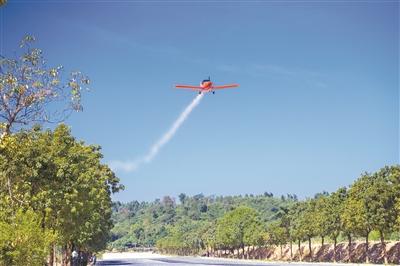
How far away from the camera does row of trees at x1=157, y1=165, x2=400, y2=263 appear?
78688mm

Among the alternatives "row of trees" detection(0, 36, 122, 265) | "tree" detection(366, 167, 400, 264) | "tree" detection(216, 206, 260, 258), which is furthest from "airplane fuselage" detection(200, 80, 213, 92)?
"tree" detection(216, 206, 260, 258)

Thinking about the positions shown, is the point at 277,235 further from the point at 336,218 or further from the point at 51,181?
the point at 51,181

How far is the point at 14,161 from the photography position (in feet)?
109

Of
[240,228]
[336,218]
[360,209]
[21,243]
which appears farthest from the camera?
[240,228]

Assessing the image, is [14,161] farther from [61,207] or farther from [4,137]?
[4,137]

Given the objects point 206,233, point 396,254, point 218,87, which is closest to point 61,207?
point 218,87

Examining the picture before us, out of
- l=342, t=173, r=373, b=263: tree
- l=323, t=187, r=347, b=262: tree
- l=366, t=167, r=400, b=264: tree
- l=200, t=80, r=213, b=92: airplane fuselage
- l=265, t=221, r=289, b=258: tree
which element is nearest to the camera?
l=200, t=80, r=213, b=92: airplane fuselage

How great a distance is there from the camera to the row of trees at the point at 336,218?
7869 cm

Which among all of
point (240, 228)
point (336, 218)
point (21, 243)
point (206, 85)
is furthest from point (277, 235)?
point (21, 243)

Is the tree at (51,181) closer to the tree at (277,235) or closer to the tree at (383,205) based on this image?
the tree at (383,205)

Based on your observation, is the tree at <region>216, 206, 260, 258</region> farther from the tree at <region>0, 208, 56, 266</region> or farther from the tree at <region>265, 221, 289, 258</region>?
the tree at <region>0, 208, 56, 266</region>

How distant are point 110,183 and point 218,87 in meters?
15.8

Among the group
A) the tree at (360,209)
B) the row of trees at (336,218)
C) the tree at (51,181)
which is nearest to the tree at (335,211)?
the row of trees at (336,218)

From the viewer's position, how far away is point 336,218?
324 ft
